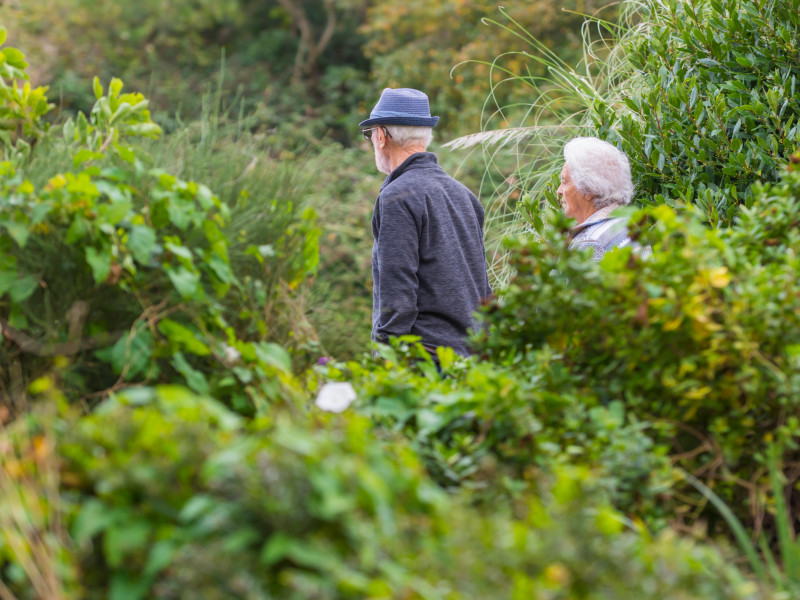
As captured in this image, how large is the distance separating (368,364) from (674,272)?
905 millimetres

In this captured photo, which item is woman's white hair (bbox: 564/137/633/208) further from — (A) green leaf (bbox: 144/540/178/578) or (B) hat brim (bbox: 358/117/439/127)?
(A) green leaf (bbox: 144/540/178/578)

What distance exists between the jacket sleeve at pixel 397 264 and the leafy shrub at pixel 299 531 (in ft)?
5.21

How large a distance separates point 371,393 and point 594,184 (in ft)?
5.87

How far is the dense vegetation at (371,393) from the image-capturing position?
1.29 meters

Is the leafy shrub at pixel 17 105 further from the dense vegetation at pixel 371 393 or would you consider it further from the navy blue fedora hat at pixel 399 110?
the navy blue fedora hat at pixel 399 110

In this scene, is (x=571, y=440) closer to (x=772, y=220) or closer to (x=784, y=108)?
(x=772, y=220)

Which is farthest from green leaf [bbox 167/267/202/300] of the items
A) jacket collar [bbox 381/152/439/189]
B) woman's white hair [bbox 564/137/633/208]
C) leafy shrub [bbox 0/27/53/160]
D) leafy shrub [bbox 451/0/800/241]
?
woman's white hair [bbox 564/137/633/208]

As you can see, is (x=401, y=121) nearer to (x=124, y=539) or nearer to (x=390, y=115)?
(x=390, y=115)

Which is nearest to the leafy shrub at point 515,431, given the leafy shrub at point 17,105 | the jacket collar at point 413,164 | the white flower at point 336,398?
the white flower at point 336,398

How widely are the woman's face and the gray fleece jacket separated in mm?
474

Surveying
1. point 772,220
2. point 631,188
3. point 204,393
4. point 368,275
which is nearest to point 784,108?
point 631,188

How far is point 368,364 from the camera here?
230 cm

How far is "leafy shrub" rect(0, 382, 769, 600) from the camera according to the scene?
4.08 feet

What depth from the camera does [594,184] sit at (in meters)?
3.35
